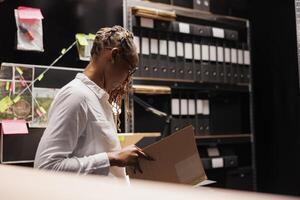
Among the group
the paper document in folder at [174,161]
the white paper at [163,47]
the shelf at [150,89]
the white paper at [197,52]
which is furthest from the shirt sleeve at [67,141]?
the white paper at [197,52]

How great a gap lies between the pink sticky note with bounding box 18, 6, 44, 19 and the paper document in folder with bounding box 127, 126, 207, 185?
4.20 ft

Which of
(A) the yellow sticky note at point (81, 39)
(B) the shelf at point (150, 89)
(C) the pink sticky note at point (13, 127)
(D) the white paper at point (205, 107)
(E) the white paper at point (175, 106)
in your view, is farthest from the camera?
(D) the white paper at point (205, 107)

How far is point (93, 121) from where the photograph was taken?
53.6 inches

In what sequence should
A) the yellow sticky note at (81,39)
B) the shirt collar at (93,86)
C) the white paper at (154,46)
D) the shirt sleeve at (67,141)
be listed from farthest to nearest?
the white paper at (154,46) → the yellow sticky note at (81,39) → the shirt collar at (93,86) → the shirt sleeve at (67,141)

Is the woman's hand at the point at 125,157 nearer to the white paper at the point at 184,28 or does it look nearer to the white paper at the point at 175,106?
the white paper at the point at 175,106

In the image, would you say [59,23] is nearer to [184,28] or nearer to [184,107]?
[184,28]

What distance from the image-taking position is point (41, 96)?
2342 mm

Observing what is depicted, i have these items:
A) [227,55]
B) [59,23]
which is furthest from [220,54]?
[59,23]

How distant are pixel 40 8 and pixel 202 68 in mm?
1302

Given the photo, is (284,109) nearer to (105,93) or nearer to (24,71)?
(24,71)

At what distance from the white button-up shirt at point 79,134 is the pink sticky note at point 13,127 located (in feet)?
2.88

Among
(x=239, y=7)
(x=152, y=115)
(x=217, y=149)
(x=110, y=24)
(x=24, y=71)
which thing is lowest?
(x=217, y=149)

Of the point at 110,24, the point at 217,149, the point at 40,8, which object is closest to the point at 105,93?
the point at 40,8

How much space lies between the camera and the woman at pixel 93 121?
4.25ft
